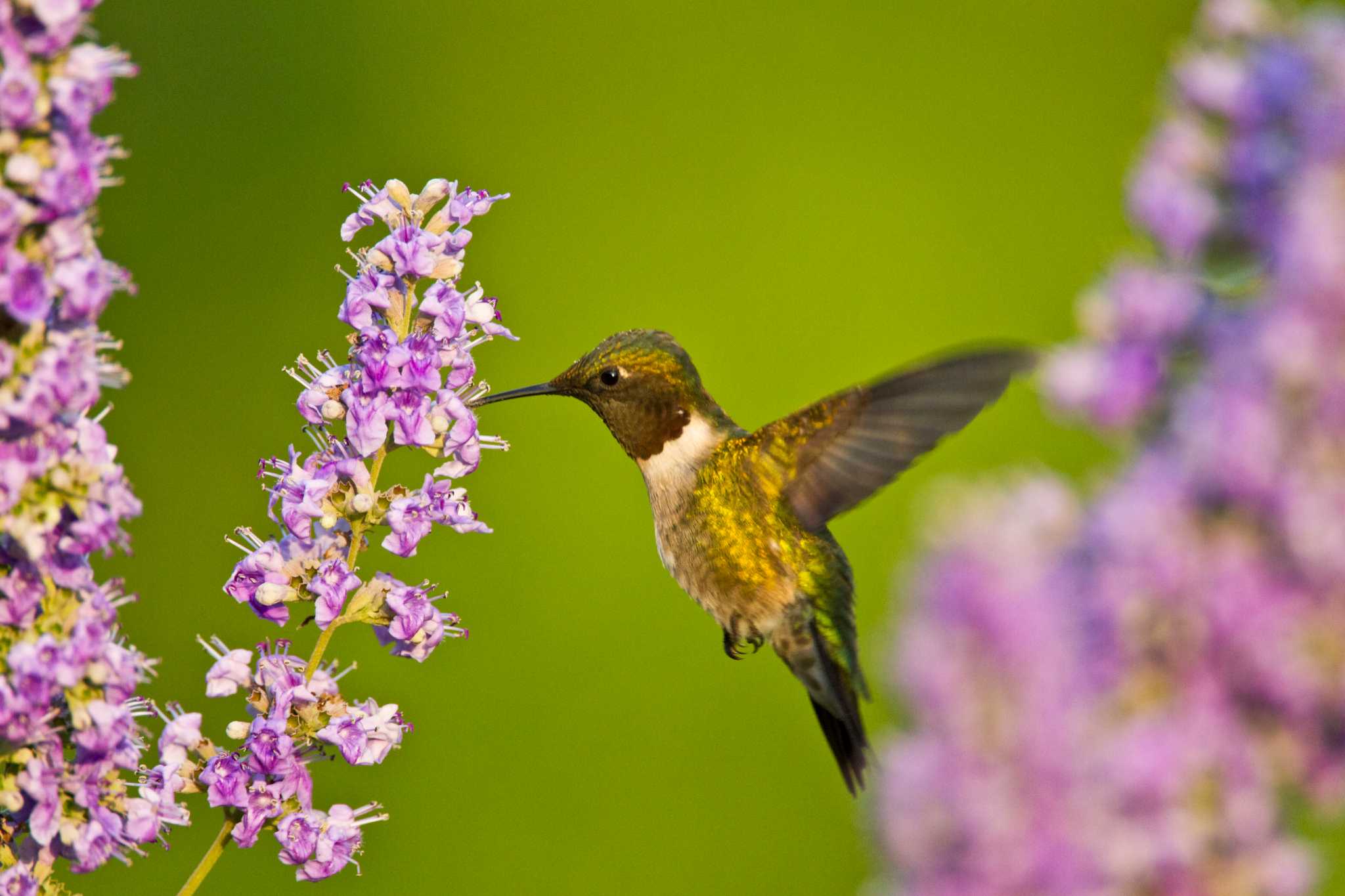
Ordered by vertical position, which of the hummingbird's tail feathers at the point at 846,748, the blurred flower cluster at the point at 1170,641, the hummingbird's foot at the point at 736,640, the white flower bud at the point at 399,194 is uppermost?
the hummingbird's foot at the point at 736,640

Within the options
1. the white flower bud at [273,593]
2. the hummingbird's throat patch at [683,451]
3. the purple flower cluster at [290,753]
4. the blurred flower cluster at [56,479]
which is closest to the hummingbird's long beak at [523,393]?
the hummingbird's throat patch at [683,451]

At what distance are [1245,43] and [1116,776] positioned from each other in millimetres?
773

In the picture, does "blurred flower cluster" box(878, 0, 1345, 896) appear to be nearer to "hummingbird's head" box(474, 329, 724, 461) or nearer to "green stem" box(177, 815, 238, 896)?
"green stem" box(177, 815, 238, 896)

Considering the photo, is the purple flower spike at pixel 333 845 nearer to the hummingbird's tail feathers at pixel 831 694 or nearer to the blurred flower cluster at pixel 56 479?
the blurred flower cluster at pixel 56 479

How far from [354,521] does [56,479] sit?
0.52 metres

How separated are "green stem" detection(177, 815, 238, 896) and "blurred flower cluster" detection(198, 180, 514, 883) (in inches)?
0.6

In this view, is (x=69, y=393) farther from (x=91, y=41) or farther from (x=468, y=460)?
(x=468, y=460)

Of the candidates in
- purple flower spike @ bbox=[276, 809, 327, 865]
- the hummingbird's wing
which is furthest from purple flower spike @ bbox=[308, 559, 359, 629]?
the hummingbird's wing

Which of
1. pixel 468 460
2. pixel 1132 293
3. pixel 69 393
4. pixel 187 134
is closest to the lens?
pixel 1132 293

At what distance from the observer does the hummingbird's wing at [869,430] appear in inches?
101

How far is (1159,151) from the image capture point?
153 centimetres

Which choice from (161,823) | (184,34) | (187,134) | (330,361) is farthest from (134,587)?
(161,823)

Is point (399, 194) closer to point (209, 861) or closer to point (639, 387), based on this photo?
point (209, 861)

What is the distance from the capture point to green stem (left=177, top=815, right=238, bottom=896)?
1786mm
